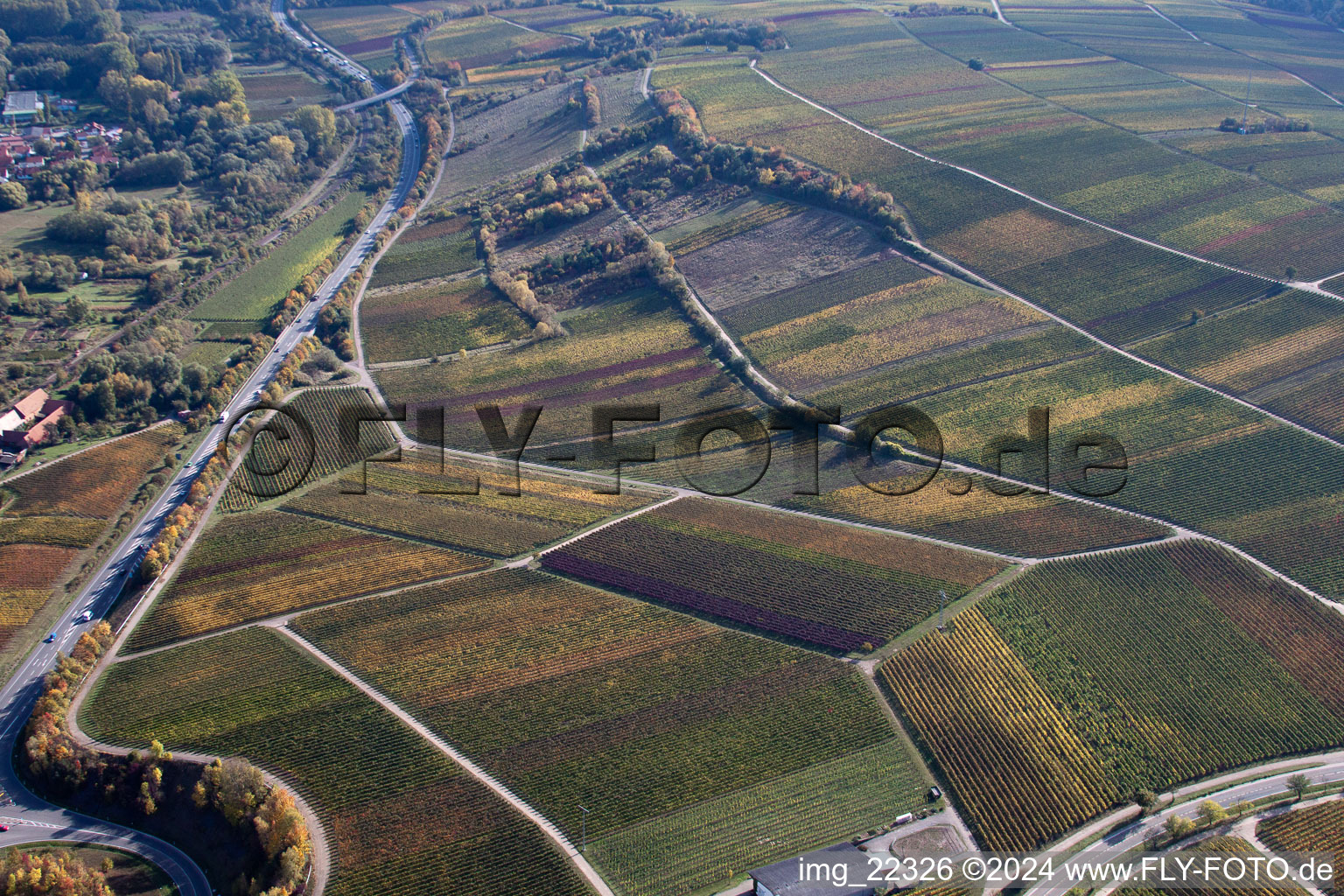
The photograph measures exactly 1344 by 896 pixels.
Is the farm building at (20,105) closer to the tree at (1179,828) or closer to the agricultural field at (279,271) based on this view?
the agricultural field at (279,271)

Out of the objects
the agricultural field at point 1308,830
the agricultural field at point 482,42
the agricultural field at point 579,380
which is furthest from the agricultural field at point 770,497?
the agricultural field at point 482,42

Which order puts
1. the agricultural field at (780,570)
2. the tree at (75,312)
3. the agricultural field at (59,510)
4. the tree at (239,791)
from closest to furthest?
the tree at (239,791), the agricultural field at (780,570), the agricultural field at (59,510), the tree at (75,312)

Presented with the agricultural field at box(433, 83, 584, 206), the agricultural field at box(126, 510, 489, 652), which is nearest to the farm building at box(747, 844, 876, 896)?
the agricultural field at box(126, 510, 489, 652)

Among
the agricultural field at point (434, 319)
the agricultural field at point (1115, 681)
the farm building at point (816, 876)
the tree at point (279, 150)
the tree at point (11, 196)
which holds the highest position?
the tree at point (279, 150)

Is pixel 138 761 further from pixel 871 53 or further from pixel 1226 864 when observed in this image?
pixel 871 53

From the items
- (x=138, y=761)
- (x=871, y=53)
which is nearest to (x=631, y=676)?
(x=138, y=761)
